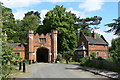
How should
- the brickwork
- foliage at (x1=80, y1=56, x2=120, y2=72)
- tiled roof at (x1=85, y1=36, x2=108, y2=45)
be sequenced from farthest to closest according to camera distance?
1. tiled roof at (x1=85, y1=36, x2=108, y2=45)
2. the brickwork
3. foliage at (x1=80, y1=56, x2=120, y2=72)

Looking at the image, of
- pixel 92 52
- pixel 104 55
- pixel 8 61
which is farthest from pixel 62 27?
pixel 8 61

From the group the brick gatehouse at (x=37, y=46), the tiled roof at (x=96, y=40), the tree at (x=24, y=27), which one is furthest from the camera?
the tree at (x=24, y=27)

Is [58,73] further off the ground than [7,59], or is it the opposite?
[7,59]

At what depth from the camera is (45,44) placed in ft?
156

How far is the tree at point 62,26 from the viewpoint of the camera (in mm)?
51188

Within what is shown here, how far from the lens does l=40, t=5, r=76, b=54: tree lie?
5119 centimetres

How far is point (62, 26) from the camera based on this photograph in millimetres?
52125

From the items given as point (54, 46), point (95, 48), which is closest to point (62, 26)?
point (54, 46)

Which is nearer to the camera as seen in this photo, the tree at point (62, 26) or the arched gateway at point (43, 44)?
the arched gateway at point (43, 44)

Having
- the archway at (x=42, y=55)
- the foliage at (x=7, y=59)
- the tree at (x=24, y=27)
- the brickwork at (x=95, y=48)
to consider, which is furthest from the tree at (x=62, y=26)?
the foliage at (x=7, y=59)

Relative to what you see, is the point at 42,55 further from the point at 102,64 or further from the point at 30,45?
the point at 102,64

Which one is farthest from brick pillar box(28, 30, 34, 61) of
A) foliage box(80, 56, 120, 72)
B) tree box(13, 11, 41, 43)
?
tree box(13, 11, 41, 43)

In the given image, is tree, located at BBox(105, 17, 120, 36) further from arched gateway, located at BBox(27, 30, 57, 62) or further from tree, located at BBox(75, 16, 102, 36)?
tree, located at BBox(75, 16, 102, 36)

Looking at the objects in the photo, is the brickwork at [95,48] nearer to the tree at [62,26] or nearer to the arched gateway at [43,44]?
the tree at [62,26]
